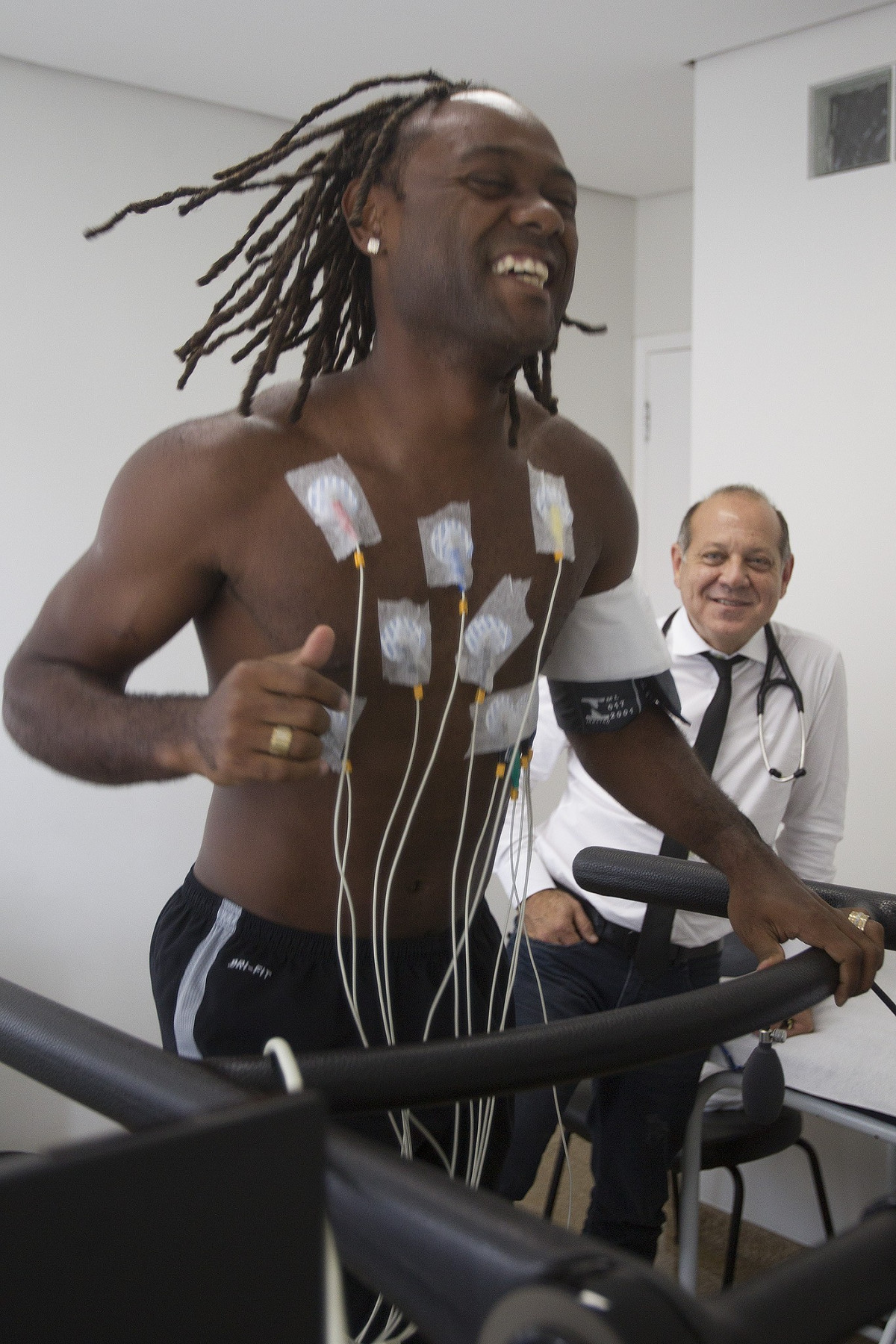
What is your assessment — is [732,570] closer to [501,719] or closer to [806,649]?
[806,649]

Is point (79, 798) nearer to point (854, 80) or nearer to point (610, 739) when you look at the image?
point (610, 739)

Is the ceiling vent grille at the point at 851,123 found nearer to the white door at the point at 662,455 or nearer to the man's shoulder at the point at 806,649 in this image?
the man's shoulder at the point at 806,649

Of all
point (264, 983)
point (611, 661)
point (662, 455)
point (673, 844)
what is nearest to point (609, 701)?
point (611, 661)

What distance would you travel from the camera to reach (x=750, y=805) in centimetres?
266

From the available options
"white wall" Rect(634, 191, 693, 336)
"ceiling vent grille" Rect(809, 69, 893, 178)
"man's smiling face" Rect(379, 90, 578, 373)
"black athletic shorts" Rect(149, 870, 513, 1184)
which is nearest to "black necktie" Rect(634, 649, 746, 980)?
"black athletic shorts" Rect(149, 870, 513, 1184)

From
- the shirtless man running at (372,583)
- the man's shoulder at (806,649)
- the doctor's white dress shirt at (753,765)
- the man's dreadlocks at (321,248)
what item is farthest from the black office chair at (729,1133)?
the man's dreadlocks at (321,248)

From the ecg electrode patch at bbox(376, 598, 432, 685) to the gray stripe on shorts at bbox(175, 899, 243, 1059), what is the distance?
304mm

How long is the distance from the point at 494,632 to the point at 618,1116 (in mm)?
1415

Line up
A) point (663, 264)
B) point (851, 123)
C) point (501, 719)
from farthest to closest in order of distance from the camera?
point (663, 264) < point (851, 123) < point (501, 719)

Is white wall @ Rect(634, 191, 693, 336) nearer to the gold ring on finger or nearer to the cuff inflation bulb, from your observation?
the cuff inflation bulb

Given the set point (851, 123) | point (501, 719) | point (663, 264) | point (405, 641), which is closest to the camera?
point (405, 641)

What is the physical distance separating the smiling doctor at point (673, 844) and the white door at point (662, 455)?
2032 mm

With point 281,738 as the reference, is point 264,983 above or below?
below

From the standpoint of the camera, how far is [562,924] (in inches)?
99.0
